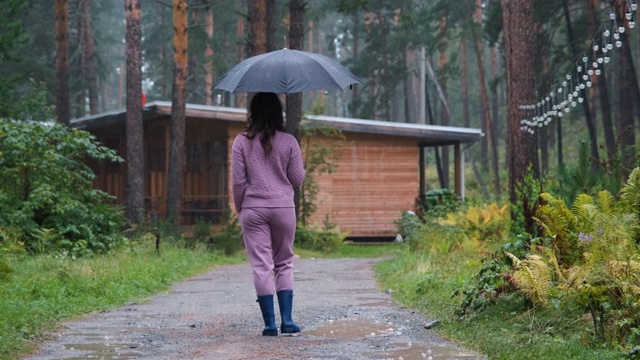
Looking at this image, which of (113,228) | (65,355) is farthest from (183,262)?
(65,355)

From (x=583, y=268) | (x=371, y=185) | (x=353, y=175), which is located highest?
(x=353, y=175)

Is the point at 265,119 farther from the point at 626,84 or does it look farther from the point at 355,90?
the point at 355,90

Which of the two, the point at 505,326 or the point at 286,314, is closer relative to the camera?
the point at 505,326

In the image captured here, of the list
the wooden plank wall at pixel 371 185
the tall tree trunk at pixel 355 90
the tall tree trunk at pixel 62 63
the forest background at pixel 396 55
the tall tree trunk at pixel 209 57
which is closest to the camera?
the forest background at pixel 396 55

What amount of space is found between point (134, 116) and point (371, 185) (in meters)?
8.68

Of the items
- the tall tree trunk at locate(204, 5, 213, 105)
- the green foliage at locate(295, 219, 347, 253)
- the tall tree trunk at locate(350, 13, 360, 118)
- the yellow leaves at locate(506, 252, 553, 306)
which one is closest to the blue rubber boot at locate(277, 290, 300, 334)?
the yellow leaves at locate(506, 252, 553, 306)

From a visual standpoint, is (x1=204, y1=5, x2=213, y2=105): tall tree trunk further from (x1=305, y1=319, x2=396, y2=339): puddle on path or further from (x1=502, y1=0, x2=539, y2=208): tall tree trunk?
(x1=305, y1=319, x2=396, y2=339): puddle on path

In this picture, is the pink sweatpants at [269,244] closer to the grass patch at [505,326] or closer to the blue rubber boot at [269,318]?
the blue rubber boot at [269,318]

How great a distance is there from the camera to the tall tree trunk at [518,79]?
15.3 metres

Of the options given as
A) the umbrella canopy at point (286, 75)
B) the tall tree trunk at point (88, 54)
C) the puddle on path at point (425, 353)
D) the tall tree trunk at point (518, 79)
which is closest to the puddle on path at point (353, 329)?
the puddle on path at point (425, 353)

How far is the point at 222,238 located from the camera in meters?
21.6

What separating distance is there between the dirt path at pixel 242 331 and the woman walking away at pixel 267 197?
42 cm

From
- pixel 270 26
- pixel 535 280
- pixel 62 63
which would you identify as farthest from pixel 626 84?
pixel 535 280

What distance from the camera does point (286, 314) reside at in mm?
8062
